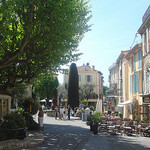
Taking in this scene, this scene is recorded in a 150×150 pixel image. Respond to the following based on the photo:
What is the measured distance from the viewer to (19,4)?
1169 cm

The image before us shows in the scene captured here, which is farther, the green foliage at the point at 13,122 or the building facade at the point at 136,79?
the building facade at the point at 136,79

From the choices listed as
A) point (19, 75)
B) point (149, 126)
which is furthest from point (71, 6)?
point (149, 126)

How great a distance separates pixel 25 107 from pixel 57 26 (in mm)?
10422

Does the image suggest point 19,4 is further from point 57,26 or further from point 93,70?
point 93,70

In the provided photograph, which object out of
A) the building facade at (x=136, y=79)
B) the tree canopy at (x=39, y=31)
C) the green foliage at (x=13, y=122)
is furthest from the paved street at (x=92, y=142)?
the building facade at (x=136, y=79)

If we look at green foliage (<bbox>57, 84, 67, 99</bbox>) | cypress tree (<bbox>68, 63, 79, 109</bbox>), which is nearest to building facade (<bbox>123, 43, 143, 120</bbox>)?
cypress tree (<bbox>68, 63, 79, 109</bbox>)

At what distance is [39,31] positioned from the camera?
13742 mm

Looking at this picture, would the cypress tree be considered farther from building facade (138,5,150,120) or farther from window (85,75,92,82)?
building facade (138,5,150,120)

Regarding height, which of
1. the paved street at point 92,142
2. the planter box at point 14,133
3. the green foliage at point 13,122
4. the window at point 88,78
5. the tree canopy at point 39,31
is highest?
the window at point 88,78

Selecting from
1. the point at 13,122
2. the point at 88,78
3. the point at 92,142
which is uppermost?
the point at 88,78

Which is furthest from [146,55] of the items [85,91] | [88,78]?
[88,78]

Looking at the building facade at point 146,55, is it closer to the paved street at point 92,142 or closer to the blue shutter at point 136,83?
the blue shutter at point 136,83

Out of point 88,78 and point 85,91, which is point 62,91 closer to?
point 88,78

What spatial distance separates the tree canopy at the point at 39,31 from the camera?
12211 mm
